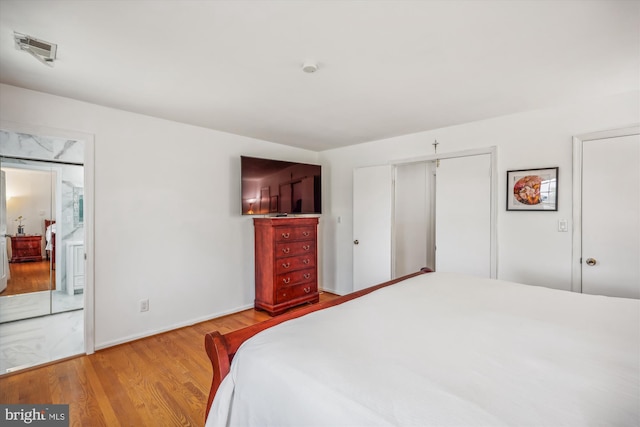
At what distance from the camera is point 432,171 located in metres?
4.49

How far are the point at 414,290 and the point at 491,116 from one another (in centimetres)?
217

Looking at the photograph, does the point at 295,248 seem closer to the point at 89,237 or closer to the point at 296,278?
the point at 296,278

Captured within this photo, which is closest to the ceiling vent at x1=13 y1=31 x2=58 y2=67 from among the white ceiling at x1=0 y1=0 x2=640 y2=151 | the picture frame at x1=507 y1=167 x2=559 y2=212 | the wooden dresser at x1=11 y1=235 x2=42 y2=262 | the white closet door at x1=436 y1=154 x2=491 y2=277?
the white ceiling at x1=0 y1=0 x2=640 y2=151

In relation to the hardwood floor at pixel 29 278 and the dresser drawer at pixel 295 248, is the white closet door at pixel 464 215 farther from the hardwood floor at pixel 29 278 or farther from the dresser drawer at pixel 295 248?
the hardwood floor at pixel 29 278

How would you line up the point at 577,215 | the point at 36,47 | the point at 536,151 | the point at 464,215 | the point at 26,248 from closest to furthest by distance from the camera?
the point at 36,47
the point at 577,215
the point at 536,151
the point at 464,215
the point at 26,248

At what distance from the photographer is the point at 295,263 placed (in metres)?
3.84

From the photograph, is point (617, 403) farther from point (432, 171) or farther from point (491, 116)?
point (432, 171)

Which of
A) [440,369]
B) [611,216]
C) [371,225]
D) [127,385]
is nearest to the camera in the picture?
[440,369]

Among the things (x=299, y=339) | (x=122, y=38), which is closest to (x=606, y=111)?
(x=299, y=339)

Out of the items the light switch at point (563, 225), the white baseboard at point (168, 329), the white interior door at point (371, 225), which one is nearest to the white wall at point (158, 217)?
the white baseboard at point (168, 329)

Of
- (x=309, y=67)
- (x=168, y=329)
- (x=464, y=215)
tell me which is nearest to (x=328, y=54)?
(x=309, y=67)

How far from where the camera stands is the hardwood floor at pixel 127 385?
1860 mm

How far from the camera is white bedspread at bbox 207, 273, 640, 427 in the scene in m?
0.82

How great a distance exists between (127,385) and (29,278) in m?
2.96
